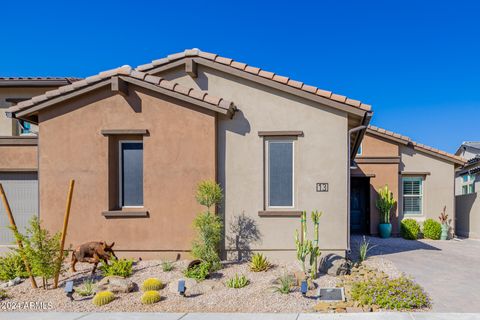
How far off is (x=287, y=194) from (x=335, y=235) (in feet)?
5.12

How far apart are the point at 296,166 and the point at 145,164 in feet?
12.6

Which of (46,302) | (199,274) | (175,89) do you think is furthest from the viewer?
(175,89)

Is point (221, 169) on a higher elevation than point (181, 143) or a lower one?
lower

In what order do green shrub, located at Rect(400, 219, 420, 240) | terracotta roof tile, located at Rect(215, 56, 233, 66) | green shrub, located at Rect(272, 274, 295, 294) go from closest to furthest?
green shrub, located at Rect(272, 274, 295, 294)
terracotta roof tile, located at Rect(215, 56, 233, 66)
green shrub, located at Rect(400, 219, 420, 240)

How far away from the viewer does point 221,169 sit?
377 inches

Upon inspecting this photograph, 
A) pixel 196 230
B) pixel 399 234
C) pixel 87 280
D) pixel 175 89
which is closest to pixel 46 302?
pixel 87 280

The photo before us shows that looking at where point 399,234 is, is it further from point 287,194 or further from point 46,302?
point 46,302

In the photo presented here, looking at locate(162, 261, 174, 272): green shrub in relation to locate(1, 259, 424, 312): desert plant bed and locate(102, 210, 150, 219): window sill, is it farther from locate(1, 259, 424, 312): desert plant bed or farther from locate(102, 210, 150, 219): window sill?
locate(102, 210, 150, 219): window sill

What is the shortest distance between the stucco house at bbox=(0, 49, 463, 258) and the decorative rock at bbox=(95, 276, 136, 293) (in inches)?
58.0

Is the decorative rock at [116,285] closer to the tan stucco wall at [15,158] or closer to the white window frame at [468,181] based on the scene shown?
the tan stucco wall at [15,158]

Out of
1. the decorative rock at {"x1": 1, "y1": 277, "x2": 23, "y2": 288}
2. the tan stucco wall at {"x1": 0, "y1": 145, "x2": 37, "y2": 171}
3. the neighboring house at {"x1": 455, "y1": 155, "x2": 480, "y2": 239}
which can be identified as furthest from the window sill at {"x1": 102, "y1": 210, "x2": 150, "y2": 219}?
the neighboring house at {"x1": 455, "y1": 155, "x2": 480, "y2": 239}

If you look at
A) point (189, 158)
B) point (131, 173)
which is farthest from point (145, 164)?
point (189, 158)

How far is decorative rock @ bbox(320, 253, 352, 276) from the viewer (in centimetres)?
852

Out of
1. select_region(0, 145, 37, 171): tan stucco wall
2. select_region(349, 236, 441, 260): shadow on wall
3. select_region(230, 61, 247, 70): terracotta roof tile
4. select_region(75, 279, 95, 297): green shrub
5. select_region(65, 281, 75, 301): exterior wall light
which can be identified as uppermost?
select_region(230, 61, 247, 70): terracotta roof tile
